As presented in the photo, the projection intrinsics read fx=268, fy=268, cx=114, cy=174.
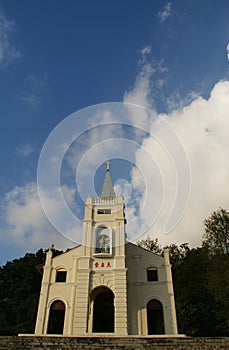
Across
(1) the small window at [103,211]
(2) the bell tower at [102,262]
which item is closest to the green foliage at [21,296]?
(2) the bell tower at [102,262]

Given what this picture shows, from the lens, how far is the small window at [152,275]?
24.6 meters

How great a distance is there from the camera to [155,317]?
79.0 ft

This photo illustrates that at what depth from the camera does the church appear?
2147cm

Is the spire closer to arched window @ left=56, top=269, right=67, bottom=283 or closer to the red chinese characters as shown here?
the red chinese characters

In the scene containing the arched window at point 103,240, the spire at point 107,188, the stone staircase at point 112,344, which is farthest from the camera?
the spire at point 107,188

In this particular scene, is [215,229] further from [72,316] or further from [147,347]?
[147,347]

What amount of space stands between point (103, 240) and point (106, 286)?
4.00 m

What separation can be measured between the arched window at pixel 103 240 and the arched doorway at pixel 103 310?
10.7ft

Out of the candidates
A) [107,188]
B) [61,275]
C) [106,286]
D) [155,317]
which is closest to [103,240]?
[106,286]

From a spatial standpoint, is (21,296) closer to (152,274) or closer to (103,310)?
(103,310)

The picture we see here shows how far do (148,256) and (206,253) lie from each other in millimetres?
6139

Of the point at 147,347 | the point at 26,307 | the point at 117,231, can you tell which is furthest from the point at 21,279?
the point at 147,347

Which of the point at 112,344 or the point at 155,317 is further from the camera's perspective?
the point at 155,317

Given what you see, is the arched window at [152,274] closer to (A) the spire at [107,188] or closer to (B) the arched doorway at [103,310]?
(B) the arched doorway at [103,310]
